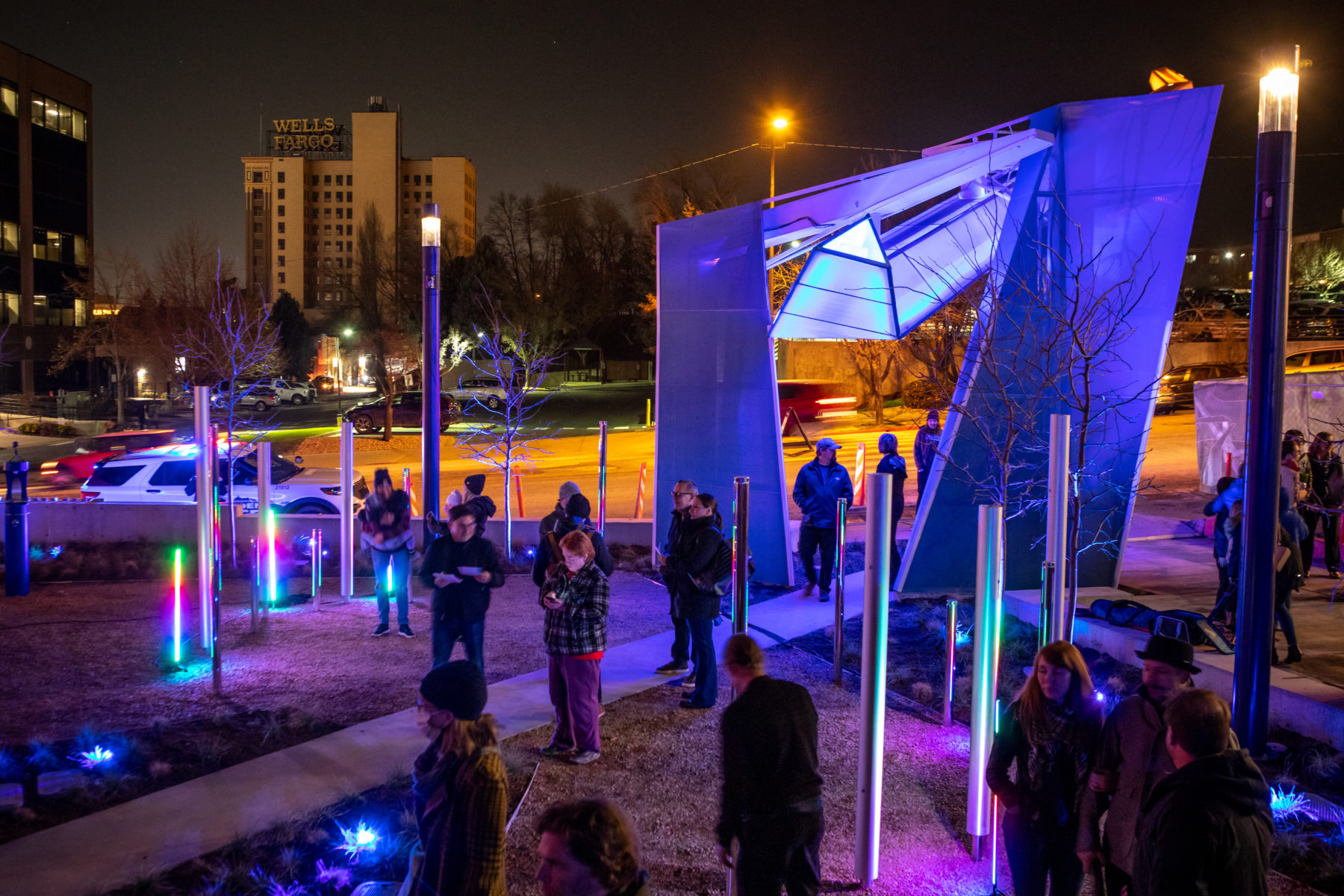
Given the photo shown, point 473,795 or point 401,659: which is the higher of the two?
point 473,795

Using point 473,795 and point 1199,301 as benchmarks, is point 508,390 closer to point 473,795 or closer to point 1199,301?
point 473,795

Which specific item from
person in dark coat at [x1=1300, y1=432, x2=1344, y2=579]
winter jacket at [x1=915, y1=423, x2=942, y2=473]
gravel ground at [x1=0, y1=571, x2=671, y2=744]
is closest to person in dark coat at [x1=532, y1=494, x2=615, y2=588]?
gravel ground at [x1=0, y1=571, x2=671, y2=744]

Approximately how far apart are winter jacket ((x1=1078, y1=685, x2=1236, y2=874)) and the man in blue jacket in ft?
20.9

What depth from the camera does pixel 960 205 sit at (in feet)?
40.3

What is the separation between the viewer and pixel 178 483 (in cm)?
1412

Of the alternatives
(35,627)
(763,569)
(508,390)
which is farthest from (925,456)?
(35,627)

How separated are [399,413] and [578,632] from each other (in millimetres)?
29056

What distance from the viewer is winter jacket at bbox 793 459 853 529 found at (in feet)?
33.9

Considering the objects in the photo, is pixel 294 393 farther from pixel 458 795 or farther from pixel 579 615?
pixel 458 795

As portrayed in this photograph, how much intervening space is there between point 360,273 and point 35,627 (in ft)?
162

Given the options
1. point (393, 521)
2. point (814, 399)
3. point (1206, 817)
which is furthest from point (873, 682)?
point (814, 399)

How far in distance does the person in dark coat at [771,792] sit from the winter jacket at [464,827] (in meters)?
1.03

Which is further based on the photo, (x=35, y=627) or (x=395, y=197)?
(x=395, y=197)

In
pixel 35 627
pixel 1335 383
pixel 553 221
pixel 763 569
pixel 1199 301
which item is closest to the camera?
pixel 35 627
